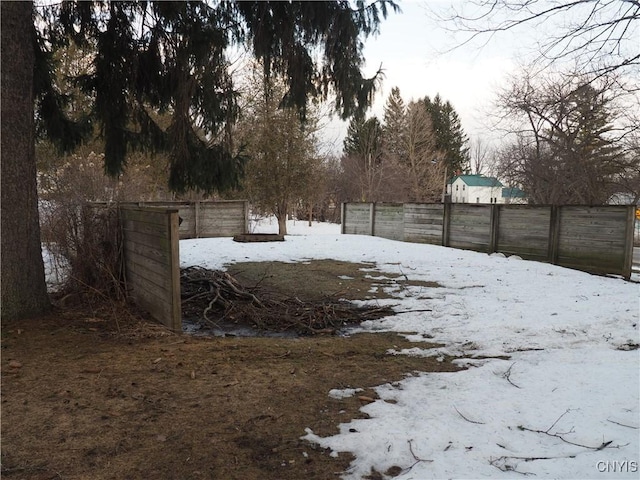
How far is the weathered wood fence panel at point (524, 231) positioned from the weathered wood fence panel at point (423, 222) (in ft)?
7.30

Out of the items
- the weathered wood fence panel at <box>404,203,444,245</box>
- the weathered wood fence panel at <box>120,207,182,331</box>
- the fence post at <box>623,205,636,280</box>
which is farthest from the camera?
the weathered wood fence panel at <box>404,203,444,245</box>

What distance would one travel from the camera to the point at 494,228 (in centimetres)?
1361

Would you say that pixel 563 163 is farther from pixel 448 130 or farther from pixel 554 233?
pixel 448 130

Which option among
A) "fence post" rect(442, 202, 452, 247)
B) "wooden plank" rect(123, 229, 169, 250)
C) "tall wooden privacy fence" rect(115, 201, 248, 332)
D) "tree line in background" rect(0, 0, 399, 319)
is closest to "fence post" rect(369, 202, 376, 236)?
"fence post" rect(442, 202, 452, 247)

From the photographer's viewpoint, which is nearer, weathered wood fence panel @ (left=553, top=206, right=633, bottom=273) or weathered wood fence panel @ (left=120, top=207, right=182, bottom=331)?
weathered wood fence panel @ (left=120, top=207, right=182, bottom=331)

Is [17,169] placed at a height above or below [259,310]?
above

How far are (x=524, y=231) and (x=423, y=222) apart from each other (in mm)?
3693

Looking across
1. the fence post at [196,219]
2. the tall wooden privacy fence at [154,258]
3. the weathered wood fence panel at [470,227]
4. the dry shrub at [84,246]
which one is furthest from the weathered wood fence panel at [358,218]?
the tall wooden privacy fence at [154,258]

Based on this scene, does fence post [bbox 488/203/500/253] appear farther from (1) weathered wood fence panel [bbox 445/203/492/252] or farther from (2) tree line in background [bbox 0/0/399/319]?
(2) tree line in background [bbox 0/0/399/319]

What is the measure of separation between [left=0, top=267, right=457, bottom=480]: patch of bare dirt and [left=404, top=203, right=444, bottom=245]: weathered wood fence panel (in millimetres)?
10621


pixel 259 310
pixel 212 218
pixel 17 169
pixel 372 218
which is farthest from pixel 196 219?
pixel 17 169

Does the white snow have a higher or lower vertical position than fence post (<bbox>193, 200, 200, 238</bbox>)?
lower

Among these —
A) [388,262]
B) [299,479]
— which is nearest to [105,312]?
[299,479]

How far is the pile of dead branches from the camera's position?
5.89m
